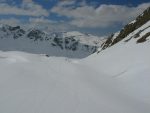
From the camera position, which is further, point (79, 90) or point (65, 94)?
point (79, 90)

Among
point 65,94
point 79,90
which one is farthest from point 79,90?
point 65,94

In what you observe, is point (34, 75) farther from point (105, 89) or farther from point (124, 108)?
point (124, 108)

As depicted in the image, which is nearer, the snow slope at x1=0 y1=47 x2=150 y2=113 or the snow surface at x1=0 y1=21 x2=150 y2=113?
the snow slope at x1=0 y1=47 x2=150 y2=113

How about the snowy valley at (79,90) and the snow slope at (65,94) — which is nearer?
the snow slope at (65,94)

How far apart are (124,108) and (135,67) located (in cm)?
835

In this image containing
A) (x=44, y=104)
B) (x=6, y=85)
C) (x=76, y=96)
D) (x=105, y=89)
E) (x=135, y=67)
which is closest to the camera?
(x=44, y=104)

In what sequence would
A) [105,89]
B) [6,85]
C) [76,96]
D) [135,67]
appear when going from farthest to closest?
[135,67] → [105,89] → [6,85] → [76,96]

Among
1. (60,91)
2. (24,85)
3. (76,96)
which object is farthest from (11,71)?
(76,96)

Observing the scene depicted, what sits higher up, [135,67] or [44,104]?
[135,67]

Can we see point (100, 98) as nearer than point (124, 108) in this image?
No

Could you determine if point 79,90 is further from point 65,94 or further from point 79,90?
point 65,94

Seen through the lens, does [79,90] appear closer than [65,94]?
No

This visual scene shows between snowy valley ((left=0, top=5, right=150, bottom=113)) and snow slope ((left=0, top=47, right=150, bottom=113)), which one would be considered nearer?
snow slope ((left=0, top=47, right=150, bottom=113))

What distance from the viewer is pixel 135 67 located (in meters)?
24.3
